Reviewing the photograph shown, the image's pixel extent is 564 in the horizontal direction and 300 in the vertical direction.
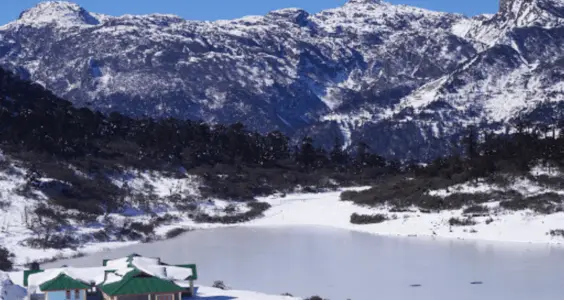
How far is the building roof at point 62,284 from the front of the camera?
42.6m

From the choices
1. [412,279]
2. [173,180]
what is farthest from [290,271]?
[173,180]

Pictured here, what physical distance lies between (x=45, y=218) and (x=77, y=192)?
12.8 metres

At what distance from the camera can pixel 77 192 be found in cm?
9100

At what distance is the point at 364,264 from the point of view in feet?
205

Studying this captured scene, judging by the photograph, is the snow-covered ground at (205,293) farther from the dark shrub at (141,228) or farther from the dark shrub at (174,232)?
the dark shrub at (174,232)

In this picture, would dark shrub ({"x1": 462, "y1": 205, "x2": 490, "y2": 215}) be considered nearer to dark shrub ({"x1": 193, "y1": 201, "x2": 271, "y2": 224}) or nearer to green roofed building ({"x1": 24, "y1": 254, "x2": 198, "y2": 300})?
dark shrub ({"x1": 193, "y1": 201, "x2": 271, "y2": 224})

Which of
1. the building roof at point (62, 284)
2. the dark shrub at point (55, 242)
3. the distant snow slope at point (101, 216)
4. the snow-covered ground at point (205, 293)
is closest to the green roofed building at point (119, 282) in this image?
the building roof at point (62, 284)

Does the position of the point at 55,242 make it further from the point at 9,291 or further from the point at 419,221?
the point at 419,221

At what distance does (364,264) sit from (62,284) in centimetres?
2737

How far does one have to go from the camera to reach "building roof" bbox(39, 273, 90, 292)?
42.6 m

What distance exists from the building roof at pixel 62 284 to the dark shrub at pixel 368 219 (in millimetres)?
53592

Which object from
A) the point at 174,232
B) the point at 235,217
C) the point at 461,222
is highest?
the point at 235,217

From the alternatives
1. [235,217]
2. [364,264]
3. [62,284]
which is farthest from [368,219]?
[62,284]

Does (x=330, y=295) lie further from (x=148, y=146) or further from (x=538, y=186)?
(x=148, y=146)
